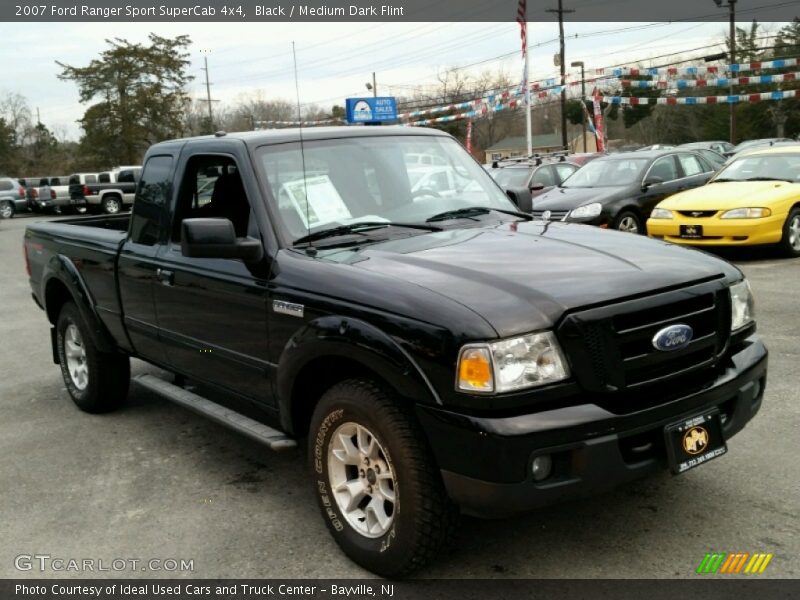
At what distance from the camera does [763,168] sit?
471 inches

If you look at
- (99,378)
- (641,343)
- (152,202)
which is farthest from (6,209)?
(641,343)

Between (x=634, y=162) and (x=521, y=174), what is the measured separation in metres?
3.43

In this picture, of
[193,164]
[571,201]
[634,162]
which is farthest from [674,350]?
[634,162]

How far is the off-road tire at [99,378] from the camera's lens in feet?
18.4

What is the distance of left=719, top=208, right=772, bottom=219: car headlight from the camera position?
418 inches

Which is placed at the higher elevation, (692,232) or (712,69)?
(712,69)

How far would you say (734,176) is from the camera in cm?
1209

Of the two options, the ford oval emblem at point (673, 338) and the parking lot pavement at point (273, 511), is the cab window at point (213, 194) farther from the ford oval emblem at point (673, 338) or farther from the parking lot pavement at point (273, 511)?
the ford oval emblem at point (673, 338)

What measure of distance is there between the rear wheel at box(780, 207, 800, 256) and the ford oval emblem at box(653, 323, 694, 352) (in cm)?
880

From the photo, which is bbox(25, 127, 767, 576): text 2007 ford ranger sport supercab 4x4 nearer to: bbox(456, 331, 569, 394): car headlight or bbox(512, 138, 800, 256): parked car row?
bbox(456, 331, 569, 394): car headlight

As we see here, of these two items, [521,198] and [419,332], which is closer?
[419,332]

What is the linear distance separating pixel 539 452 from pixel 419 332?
612 mm

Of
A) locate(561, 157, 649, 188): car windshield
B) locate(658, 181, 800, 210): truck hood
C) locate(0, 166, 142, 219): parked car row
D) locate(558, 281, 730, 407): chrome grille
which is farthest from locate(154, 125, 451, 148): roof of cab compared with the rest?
locate(0, 166, 142, 219): parked car row

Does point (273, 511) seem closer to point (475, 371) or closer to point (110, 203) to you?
point (475, 371)
